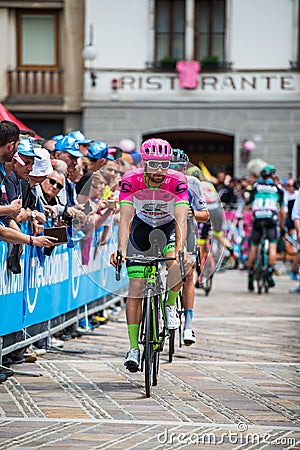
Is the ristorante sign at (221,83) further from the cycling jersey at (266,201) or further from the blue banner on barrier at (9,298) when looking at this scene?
the blue banner on barrier at (9,298)

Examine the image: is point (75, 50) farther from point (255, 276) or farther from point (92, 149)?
point (92, 149)

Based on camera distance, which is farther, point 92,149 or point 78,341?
point 92,149

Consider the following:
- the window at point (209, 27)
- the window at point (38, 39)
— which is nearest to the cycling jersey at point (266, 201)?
the window at point (209, 27)

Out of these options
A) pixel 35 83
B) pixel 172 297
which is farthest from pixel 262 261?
pixel 35 83

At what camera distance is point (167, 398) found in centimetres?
812

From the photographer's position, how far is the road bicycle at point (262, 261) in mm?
17562

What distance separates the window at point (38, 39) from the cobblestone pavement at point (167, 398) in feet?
71.7

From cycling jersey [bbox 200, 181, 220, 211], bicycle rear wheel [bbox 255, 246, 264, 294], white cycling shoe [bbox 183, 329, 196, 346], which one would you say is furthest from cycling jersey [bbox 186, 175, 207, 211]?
bicycle rear wheel [bbox 255, 246, 264, 294]

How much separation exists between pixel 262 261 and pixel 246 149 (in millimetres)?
13900

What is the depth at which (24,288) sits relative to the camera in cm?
955

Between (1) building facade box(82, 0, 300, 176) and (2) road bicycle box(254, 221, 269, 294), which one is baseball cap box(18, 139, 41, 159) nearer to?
(2) road bicycle box(254, 221, 269, 294)

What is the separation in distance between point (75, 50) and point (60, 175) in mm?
22775

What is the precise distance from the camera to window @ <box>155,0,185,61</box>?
3225cm

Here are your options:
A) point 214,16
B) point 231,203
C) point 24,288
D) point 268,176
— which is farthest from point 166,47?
point 24,288
